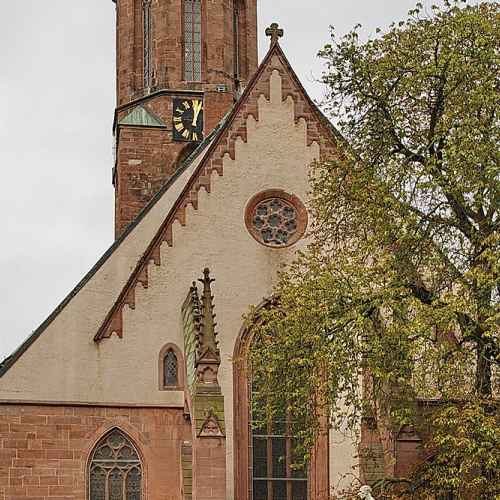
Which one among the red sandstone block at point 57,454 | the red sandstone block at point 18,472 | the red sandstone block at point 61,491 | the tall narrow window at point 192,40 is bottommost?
the red sandstone block at point 61,491

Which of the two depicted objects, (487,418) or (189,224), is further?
(189,224)

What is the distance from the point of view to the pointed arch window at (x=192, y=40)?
43.6 meters

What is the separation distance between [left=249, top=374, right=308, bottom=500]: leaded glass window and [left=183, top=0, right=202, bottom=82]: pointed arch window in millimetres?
15382

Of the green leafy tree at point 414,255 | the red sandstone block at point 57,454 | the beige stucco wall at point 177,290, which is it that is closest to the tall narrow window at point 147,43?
the beige stucco wall at point 177,290

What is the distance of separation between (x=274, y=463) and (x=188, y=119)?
14.9 meters

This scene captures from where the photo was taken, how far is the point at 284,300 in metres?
25.2

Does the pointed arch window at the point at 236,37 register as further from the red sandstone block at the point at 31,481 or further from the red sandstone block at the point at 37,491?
the red sandstone block at the point at 37,491

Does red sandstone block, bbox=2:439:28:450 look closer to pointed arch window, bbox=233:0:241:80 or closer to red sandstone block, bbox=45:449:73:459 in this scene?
red sandstone block, bbox=45:449:73:459

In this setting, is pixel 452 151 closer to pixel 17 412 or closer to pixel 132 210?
pixel 17 412

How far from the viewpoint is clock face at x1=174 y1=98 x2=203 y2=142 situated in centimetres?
4262

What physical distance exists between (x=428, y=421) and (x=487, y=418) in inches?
95.9

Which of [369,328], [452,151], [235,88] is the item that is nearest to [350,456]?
[369,328]

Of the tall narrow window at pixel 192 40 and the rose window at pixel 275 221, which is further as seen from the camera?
the tall narrow window at pixel 192 40

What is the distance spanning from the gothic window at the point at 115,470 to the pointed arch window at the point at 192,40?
1615cm
